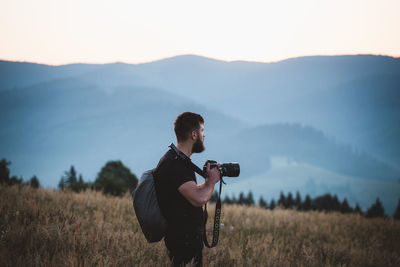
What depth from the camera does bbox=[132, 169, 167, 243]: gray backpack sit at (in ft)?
8.76

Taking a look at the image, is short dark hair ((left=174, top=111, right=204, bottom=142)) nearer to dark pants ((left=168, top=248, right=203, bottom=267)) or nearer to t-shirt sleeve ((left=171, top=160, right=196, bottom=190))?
t-shirt sleeve ((left=171, top=160, right=196, bottom=190))

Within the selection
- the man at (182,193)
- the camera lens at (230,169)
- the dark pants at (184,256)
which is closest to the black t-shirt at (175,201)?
the man at (182,193)

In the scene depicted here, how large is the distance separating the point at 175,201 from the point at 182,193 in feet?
0.70

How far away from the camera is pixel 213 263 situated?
378 centimetres

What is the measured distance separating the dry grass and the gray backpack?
35.4 inches

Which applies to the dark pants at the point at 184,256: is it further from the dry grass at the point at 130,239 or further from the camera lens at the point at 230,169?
the camera lens at the point at 230,169

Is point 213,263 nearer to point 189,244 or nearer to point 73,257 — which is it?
point 189,244

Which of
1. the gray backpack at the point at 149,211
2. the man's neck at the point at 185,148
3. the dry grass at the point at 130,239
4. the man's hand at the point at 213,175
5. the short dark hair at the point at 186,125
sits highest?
the short dark hair at the point at 186,125

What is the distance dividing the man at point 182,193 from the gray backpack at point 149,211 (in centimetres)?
7

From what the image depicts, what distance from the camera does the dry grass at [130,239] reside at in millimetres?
3478

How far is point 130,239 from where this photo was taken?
14.3 feet

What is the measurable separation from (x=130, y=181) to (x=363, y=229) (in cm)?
2327

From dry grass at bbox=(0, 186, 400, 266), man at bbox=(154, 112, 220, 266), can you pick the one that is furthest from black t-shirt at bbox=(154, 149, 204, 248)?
dry grass at bbox=(0, 186, 400, 266)

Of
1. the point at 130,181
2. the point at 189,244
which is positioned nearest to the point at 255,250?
the point at 189,244
